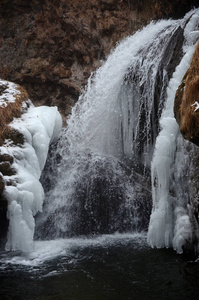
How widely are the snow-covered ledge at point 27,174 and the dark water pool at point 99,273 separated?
0.29 metres

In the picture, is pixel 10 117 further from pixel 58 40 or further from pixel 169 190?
pixel 58 40

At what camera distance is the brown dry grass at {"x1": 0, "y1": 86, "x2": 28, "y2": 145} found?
5.32 m

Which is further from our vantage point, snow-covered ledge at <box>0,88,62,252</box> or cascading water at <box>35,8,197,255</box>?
cascading water at <box>35,8,197,255</box>

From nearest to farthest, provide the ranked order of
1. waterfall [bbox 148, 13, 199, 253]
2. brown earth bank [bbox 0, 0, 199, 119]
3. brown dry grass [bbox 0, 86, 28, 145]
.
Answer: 1. waterfall [bbox 148, 13, 199, 253]
2. brown dry grass [bbox 0, 86, 28, 145]
3. brown earth bank [bbox 0, 0, 199, 119]

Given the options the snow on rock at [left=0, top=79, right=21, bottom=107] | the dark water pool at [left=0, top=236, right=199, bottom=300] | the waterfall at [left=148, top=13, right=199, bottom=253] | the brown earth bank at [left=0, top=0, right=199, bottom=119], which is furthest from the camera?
the brown earth bank at [left=0, top=0, right=199, bottom=119]

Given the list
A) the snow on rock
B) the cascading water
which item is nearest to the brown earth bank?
the cascading water

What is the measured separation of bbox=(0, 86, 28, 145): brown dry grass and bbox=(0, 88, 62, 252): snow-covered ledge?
0.09 m

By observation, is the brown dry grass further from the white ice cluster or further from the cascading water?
the cascading water

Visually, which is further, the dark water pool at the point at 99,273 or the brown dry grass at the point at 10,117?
the brown dry grass at the point at 10,117

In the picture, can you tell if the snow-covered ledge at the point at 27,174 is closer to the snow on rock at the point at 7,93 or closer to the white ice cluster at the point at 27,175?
the white ice cluster at the point at 27,175

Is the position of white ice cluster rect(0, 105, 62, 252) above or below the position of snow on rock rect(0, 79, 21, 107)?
below

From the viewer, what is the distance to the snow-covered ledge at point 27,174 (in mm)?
4402

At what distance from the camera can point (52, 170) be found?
251 inches

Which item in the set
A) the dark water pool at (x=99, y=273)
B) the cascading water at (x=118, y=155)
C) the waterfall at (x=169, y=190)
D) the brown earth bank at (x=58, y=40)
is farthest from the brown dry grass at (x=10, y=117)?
the brown earth bank at (x=58, y=40)
